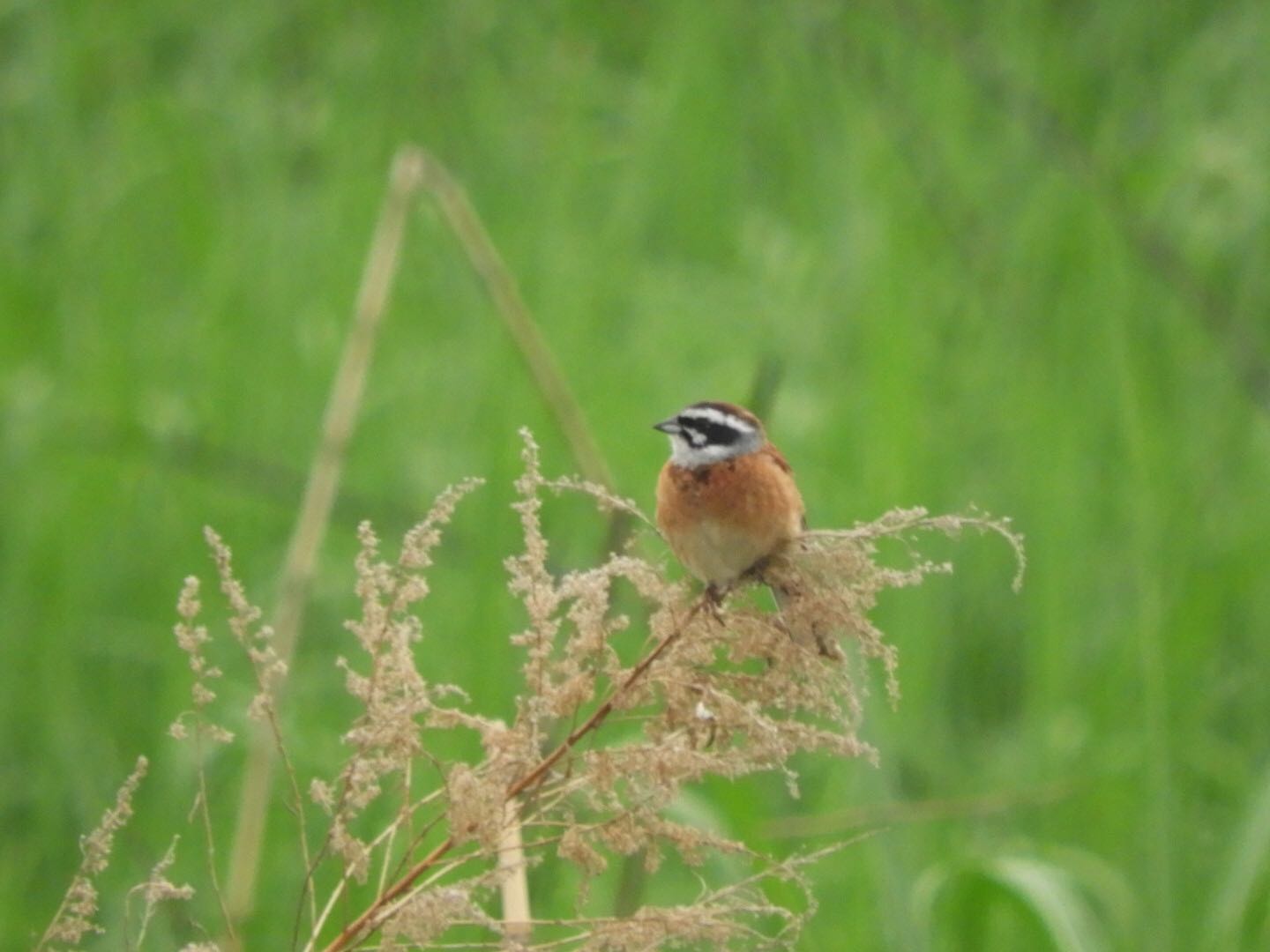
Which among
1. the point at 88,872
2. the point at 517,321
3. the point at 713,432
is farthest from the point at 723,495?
the point at 88,872

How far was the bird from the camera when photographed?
2844 millimetres

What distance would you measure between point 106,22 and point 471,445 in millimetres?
3364

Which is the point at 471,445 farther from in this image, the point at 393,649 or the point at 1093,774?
the point at 393,649

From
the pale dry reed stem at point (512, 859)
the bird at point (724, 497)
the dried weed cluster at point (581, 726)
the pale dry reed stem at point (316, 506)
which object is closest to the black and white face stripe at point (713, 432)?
the bird at point (724, 497)

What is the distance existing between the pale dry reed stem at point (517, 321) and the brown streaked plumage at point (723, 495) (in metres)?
0.12

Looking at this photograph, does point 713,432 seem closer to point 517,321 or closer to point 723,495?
point 723,495

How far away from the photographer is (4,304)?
603 cm

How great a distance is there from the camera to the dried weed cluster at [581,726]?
5.92 feet

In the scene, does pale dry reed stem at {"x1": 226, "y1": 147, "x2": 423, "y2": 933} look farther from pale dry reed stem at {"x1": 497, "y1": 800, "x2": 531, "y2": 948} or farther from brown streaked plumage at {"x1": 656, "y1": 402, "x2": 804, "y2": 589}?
pale dry reed stem at {"x1": 497, "y1": 800, "x2": 531, "y2": 948}

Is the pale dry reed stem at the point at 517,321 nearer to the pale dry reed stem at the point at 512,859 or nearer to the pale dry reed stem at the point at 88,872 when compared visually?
the pale dry reed stem at the point at 512,859

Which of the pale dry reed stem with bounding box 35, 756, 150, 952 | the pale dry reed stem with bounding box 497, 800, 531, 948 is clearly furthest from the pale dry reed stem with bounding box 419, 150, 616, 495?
the pale dry reed stem with bounding box 35, 756, 150, 952

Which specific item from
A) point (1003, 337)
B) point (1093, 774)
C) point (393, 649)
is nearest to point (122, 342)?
point (1003, 337)

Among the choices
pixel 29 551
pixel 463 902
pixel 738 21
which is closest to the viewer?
pixel 463 902

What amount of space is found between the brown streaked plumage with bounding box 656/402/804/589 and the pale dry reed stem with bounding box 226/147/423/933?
0.46 m
